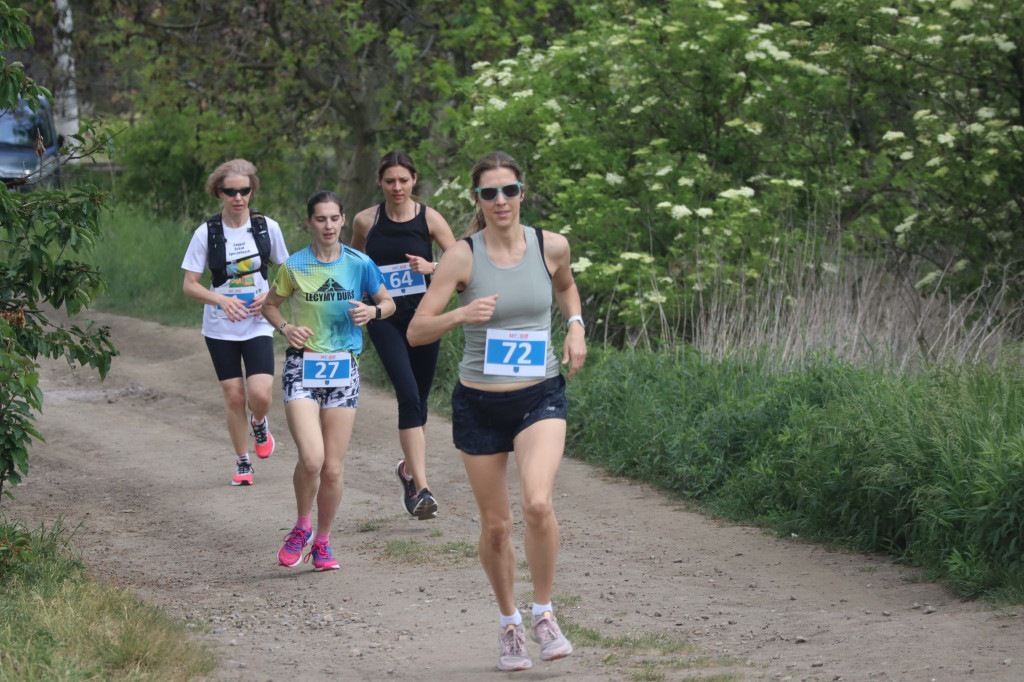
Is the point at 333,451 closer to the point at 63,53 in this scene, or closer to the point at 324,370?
the point at 324,370

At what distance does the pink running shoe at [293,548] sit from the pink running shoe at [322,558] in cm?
7

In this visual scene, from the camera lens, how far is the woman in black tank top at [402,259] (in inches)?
265

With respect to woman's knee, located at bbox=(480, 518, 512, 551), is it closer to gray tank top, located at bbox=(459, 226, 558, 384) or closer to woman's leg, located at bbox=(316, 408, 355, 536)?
gray tank top, located at bbox=(459, 226, 558, 384)

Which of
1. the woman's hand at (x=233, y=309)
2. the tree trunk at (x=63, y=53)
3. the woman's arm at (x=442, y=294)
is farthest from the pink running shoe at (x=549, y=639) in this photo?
the tree trunk at (x=63, y=53)

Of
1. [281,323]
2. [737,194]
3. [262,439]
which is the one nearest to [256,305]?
[281,323]

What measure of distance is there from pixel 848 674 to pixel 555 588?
5.67ft

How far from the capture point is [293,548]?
6.18 meters

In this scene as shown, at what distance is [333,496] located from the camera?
6016 mm

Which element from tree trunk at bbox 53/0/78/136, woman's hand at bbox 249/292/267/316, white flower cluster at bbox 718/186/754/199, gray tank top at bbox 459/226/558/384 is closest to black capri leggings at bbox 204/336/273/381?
woman's hand at bbox 249/292/267/316

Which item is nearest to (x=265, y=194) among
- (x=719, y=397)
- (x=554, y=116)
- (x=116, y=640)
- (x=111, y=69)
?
(x=111, y=69)

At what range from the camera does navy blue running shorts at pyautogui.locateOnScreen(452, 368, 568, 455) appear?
180 inches

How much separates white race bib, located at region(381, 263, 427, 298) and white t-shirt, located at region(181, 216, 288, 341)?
843 mm

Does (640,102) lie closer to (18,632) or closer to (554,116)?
(554,116)

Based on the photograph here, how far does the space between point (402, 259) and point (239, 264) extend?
45.2 inches
